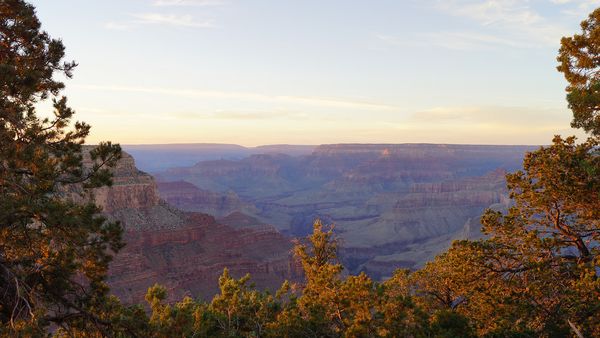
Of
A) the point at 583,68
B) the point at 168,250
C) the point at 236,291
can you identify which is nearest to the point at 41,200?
the point at 236,291

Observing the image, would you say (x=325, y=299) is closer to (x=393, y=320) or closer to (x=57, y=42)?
(x=393, y=320)

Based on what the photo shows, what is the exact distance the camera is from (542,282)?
13617 mm

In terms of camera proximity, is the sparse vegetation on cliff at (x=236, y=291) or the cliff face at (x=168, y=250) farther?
the cliff face at (x=168, y=250)

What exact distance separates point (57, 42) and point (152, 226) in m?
73.4

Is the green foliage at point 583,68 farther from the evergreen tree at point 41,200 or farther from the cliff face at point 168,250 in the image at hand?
the cliff face at point 168,250

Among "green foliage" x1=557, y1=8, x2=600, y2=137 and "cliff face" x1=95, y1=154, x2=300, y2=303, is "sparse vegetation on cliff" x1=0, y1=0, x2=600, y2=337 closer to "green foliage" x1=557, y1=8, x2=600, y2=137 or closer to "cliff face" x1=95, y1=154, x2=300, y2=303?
"green foliage" x1=557, y1=8, x2=600, y2=137

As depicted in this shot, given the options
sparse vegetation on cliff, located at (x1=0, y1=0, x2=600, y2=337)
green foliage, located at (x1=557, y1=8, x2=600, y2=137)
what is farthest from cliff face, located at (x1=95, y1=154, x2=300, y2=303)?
green foliage, located at (x1=557, y1=8, x2=600, y2=137)

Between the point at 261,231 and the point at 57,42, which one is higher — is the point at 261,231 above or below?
below

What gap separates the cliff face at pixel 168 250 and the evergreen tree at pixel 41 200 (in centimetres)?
5496

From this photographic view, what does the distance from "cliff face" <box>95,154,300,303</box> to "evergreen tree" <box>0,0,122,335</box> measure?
54961 mm

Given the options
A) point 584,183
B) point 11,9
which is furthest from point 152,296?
point 584,183

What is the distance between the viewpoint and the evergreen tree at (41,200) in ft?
33.7

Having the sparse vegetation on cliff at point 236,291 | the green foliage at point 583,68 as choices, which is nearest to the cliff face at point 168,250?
the sparse vegetation on cliff at point 236,291

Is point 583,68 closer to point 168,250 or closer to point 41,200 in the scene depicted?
point 41,200
